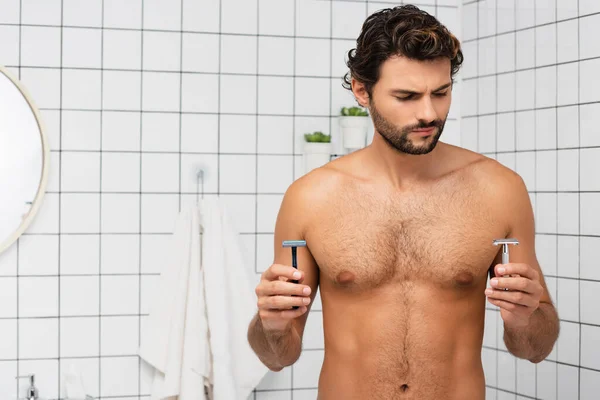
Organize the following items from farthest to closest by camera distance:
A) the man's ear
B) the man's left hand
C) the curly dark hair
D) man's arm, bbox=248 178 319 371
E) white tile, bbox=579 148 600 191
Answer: white tile, bbox=579 148 600 191 → the man's ear → the curly dark hair → man's arm, bbox=248 178 319 371 → the man's left hand

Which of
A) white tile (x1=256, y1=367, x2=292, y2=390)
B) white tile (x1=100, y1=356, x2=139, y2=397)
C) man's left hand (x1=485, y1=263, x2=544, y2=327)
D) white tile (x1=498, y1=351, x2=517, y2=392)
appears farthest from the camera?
white tile (x1=256, y1=367, x2=292, y2=390)

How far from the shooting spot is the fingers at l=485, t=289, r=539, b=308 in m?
1.33

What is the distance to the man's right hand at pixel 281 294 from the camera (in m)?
1.41

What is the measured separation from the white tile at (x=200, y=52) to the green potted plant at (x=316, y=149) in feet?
1.25

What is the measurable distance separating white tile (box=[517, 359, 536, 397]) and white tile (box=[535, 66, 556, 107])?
0.74 metres

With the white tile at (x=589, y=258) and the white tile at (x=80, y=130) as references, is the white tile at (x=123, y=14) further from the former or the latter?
the white tile at (x=589, y=258)

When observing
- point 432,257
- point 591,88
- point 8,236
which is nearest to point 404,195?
point 432,257

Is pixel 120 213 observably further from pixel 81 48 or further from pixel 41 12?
pixel 41 12

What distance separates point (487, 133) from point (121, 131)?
117 cm

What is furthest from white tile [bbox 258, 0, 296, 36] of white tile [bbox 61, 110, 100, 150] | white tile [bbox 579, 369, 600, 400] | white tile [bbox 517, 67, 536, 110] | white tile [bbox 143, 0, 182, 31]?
white tile [bbox 579, 369, 600, 400]

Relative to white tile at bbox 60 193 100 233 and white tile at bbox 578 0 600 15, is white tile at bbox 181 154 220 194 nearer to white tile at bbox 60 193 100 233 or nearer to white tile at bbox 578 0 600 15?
white tile at bbox 60 193 100 233

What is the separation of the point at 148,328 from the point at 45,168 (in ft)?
1.90

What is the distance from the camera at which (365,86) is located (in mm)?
1657

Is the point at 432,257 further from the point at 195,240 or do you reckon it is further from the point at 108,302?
the point at 108,302
